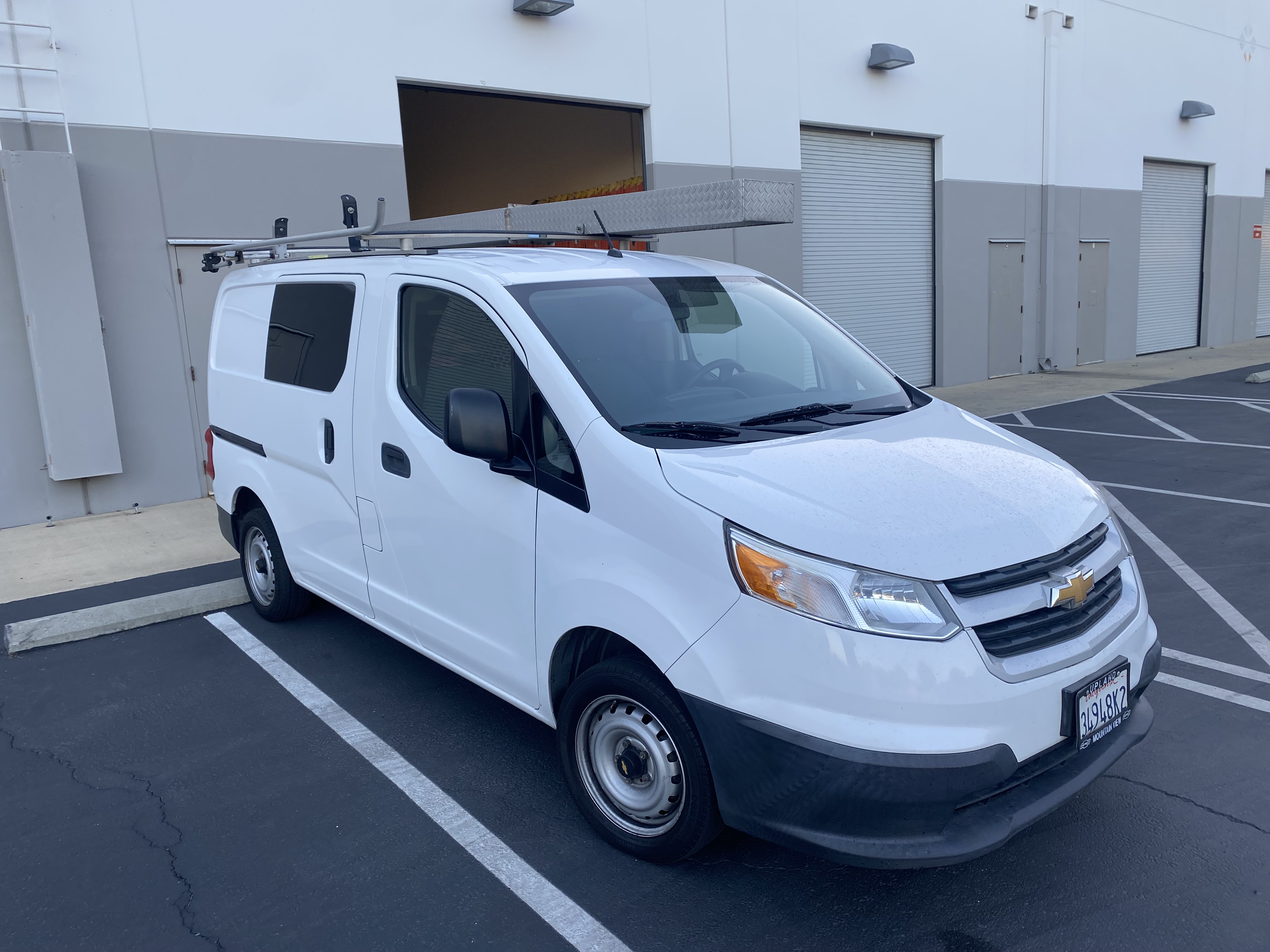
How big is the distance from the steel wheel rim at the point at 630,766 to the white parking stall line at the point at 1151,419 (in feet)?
31.0

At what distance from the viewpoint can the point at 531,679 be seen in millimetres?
3467

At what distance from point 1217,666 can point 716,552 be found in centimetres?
329

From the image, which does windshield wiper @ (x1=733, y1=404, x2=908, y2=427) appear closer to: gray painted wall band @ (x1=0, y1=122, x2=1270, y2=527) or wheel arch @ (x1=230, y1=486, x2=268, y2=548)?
wheel arch @ (x1=230, y1=486, x2=268, y2=548)

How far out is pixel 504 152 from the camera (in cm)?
1948

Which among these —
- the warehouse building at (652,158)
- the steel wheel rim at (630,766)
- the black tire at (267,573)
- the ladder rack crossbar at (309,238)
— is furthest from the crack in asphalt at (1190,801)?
the warehouse building at (652,158)

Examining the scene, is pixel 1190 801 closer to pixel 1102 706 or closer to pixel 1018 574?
pixel 1102 706

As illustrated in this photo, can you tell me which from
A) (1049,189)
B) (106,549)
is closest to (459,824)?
(106,549)

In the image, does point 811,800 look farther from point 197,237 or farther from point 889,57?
point 889,57

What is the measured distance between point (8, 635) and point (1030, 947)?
215 inches

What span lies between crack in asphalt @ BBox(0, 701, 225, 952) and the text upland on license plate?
2637 millimetres

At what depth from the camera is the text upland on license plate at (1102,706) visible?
2.79 meters

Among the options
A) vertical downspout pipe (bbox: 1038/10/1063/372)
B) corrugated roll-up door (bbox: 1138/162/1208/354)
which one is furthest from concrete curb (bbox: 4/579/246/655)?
corrugated roll-up door (bbox: 1138/162/1208/354)

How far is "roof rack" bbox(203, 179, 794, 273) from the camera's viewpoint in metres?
4.63

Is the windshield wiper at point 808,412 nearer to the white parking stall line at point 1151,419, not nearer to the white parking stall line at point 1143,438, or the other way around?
the white parking stall line at point 1143,438
